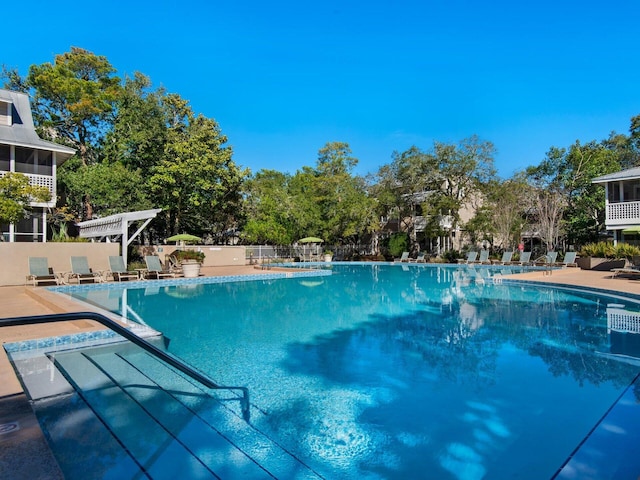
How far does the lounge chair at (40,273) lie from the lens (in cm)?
1382

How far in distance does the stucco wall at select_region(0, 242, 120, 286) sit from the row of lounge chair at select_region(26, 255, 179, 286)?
41 cm

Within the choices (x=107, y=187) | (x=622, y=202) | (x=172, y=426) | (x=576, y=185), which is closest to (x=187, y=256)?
(x=107, y=187)

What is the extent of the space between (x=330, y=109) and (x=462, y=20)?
519 inches

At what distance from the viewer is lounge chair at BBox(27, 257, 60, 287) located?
45.3 ft

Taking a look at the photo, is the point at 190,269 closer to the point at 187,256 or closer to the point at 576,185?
the point at 187,256

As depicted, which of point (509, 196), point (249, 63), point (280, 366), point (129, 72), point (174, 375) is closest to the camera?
point (174, 375)

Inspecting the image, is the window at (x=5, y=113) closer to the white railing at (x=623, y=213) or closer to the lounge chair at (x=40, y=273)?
the lounge chair at (x=40, y=273)

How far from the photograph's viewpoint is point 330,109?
30.3m

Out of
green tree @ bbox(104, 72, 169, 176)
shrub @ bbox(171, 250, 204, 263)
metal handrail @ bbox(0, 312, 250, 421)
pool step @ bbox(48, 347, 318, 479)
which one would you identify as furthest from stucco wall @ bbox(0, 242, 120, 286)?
metal handrail @ bbox(0, 312, 250, 421)

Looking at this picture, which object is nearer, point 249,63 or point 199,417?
point 199,417

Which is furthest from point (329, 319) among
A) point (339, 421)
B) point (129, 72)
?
point (129, 72)

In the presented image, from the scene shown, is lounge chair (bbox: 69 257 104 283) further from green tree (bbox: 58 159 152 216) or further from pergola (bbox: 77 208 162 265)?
green tree (bbox: 58 159 152 216)

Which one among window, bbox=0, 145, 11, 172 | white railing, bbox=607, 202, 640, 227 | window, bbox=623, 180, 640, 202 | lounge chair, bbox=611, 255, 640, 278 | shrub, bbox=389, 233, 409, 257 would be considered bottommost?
lounge chair, bbox=611, 255, 640, 278

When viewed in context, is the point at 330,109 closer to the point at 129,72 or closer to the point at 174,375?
the point at 129,72
